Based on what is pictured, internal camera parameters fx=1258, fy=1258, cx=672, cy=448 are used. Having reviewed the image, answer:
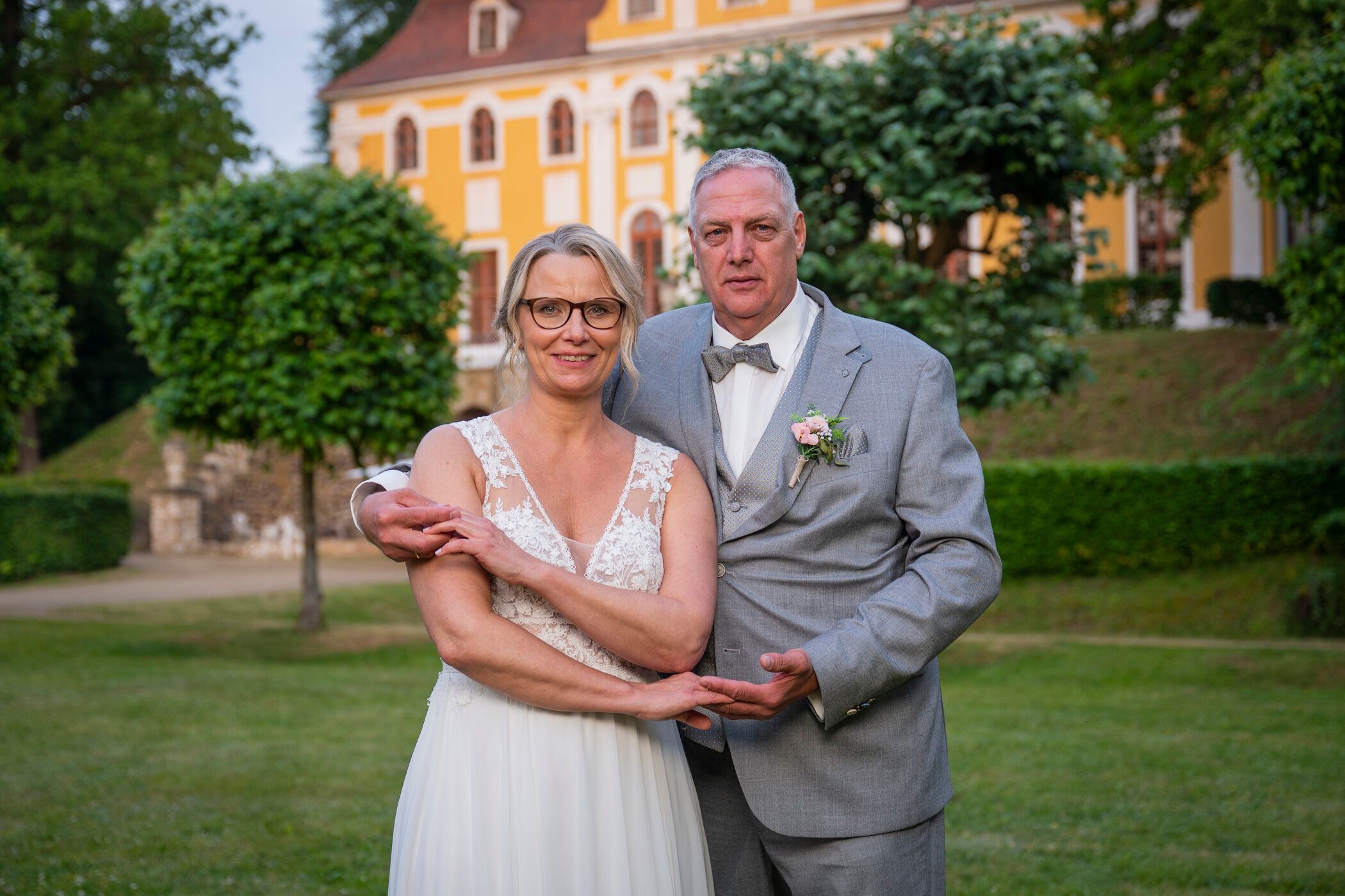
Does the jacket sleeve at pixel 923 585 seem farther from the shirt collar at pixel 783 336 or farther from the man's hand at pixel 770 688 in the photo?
the shirt collar at pixel 783 336

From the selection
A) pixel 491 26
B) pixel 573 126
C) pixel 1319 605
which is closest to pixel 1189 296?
pixel 1319 605

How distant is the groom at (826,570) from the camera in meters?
2.98

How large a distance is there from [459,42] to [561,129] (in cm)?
465

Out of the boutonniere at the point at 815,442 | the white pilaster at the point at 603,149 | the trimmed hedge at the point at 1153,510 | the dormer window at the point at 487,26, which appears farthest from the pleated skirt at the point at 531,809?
the dormer window at the point at 487,26

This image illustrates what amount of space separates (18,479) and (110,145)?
8.63 m

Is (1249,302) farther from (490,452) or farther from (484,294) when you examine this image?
(490,452)

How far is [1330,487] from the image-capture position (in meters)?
15.4

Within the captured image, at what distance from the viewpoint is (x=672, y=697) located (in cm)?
Answer: 288

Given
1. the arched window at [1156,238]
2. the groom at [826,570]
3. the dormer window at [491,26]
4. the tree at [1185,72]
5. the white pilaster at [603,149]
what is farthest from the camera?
the dormer window at [491,26]

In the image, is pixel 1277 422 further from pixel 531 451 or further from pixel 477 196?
pixel 477 196

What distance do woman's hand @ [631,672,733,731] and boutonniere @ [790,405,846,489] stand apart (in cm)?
57

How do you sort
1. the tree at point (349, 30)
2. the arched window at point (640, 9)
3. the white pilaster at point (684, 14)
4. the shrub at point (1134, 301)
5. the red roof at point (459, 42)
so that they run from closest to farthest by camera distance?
the shrub at point (1134, 301)
the white pilaster at point (684, 14)
the arched window at point (640, 9)
the red roof at point (459, 42)
the tree at point (349, 30)

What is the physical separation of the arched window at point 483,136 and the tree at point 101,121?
6.17 meters

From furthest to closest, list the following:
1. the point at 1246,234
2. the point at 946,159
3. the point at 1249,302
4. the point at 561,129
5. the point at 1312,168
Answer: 1. the point at 561,129
2. the point at 1246,234
3. the point at 1249,302
4. the point at 1312,168
5. the point at 946,159
